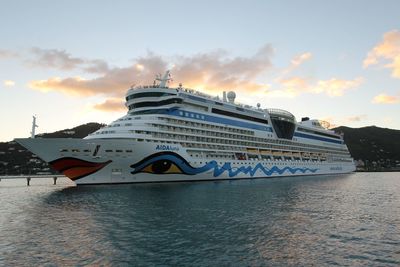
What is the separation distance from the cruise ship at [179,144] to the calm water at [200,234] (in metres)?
15.3

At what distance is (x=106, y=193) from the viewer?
1754 inches

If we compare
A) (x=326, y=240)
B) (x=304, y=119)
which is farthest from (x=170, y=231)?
(x=304, y=119)

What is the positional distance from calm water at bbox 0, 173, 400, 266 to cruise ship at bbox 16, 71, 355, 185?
15316 millimetres

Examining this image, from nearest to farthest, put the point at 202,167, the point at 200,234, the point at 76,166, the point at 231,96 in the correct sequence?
the point at 200,234, the point at 76,166, the point at 202,167, the point at 231,96

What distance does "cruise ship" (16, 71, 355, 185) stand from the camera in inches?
2024

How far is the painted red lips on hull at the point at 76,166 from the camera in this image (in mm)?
50938

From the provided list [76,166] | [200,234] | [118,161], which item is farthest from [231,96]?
[200,234]

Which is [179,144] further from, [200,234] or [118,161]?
[200,234]

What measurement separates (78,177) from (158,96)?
71.9 ft

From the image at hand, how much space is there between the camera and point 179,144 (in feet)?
197

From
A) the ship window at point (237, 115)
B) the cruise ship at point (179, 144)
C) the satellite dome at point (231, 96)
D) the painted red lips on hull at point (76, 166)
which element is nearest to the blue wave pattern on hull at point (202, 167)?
the cruise ship at point (179, 144)

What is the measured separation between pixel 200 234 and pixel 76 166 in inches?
1395

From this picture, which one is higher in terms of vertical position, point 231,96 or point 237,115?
point 231,96

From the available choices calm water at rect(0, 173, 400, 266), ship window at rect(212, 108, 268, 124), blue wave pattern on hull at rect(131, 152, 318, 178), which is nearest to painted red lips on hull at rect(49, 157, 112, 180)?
blue wave pattern on hull at rect(131, 152, 318, 178)
